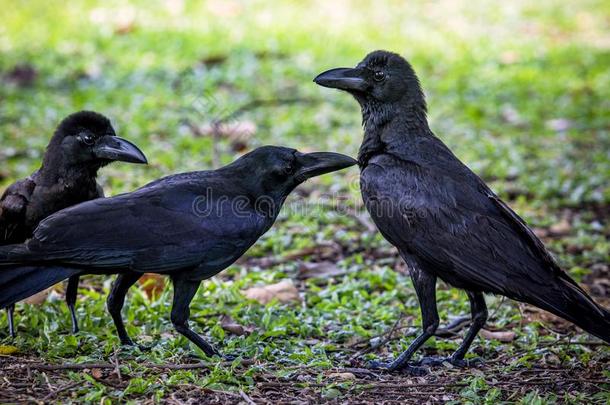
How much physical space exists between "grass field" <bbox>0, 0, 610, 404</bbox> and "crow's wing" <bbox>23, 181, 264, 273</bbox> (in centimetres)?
56

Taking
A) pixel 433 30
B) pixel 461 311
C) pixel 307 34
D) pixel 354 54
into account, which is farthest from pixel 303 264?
pixel 433 30

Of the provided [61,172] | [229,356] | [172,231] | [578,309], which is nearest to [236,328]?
[229,356]

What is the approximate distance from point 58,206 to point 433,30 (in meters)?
10.2

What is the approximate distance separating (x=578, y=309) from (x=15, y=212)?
3.38 meters

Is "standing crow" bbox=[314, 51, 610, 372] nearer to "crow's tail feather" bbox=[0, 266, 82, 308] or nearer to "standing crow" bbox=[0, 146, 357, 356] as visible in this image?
"standing crow" bbox=[0, 146, 357, 356]

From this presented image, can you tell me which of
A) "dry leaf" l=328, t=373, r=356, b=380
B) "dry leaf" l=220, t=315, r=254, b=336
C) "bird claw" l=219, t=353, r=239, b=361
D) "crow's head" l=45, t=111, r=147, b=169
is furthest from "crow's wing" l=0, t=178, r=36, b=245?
"dry leaf" l=328, t=373, r=356, b=380

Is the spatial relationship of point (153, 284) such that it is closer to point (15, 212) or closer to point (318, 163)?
point (15, 212)

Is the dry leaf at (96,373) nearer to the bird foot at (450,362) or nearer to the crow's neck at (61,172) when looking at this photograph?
the crow's neck at (61,172)

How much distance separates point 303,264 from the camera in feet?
22.5

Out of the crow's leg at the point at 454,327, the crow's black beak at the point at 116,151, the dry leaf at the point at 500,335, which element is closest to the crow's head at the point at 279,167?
the crow's black beak at the point at 116,151

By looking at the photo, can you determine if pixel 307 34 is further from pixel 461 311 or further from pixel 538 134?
pixel 461 311

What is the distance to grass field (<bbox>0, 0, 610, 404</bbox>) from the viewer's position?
4.70 metres

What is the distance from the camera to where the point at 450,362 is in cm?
519

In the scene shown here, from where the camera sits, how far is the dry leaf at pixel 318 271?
6.76 meters
